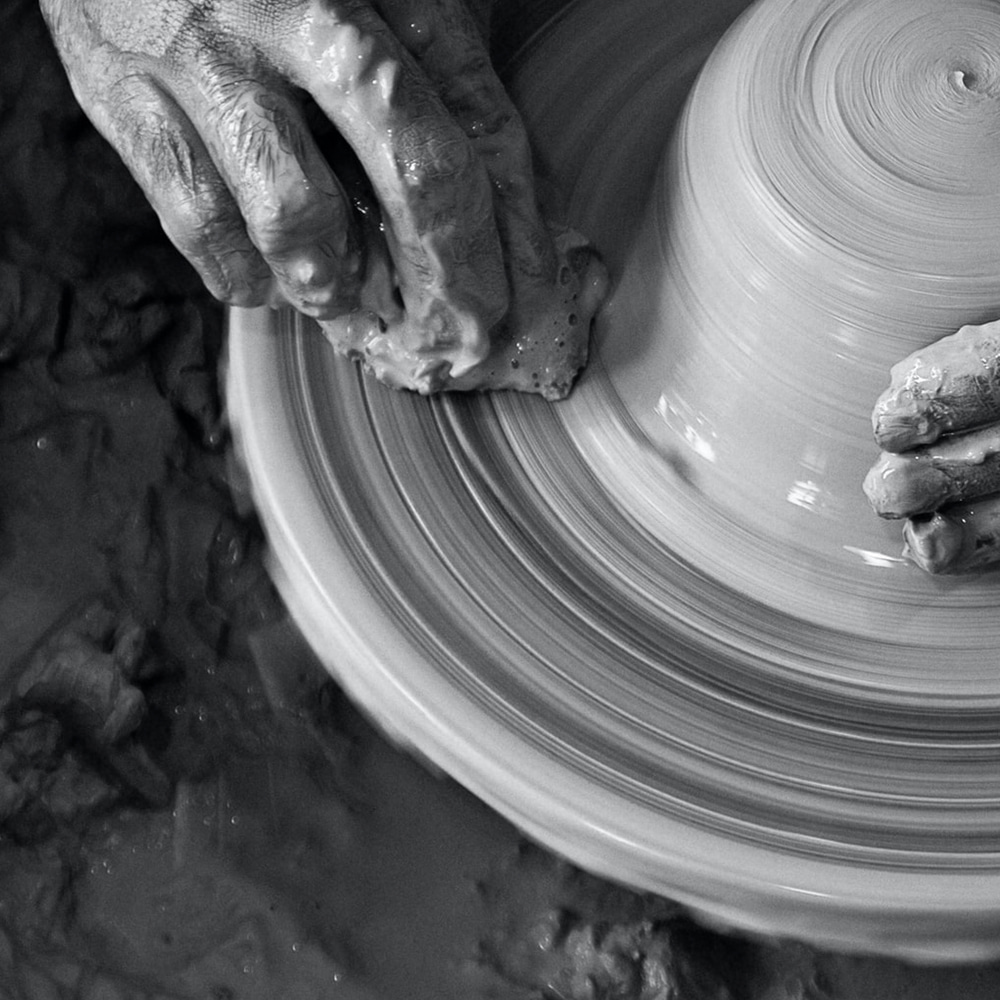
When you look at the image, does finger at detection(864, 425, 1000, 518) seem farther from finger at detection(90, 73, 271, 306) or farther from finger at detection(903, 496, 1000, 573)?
finger at detection(90, 73, 271, 306)

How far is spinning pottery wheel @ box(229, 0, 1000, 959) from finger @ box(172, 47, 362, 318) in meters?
0.20

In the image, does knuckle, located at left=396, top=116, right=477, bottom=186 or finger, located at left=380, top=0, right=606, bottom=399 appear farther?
finger, located at left=380, top=0, right=606, bottom=399

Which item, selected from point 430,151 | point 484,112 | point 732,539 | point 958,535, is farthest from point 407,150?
point 958,535

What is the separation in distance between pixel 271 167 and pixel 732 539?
1.58ft

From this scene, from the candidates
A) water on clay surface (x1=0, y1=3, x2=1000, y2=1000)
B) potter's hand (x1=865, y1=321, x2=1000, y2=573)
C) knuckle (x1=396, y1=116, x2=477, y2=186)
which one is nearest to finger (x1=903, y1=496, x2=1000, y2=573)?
potter's hand (x1=865, y1=321, x2=1000, y2=573)

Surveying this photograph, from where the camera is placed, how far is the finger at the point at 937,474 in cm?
95

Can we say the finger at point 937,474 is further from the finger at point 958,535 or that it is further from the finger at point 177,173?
the finger at point 177,173

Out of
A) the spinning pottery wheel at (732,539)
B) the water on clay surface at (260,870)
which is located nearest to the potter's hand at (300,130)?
the spinning pottery wheel at (732,539)

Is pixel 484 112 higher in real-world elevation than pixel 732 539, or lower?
higher

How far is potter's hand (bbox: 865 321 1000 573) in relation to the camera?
0.92 metres

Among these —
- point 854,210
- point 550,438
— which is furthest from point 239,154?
point 854,210

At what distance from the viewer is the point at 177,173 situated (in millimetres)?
992

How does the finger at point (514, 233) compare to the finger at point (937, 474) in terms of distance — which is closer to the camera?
the finger at point (937, 474)

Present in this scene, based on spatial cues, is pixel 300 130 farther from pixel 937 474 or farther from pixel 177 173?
pixel 937 474
